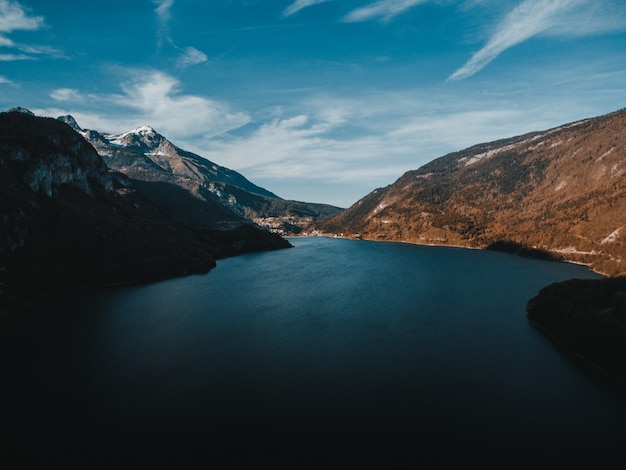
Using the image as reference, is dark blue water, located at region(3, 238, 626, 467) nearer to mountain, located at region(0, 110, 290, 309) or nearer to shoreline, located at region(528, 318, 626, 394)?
shoreline, located at region(528, 318, 626, 394)

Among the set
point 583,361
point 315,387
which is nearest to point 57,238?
point 315,387

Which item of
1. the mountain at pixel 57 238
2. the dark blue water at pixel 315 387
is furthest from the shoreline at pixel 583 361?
the mountain at pixel 57 238

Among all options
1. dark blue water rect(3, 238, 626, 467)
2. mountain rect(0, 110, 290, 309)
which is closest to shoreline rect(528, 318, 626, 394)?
dark blue water rect(3, 238, 626, 467)

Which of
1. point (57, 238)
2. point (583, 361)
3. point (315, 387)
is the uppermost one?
point (57, 238)

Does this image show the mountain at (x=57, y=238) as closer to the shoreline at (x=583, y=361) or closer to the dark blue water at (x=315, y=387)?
the dark blue water at (x=315, y=387)

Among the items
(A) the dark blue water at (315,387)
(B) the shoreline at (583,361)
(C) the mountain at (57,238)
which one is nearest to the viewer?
(A) the dark blue water at (315,387)

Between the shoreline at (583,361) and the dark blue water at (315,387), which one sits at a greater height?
the dark blue water at (315,387)

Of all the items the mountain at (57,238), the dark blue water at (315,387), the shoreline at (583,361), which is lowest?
the shoreline at (583,361)

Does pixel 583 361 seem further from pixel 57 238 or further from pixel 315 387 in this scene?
pixel 57 238

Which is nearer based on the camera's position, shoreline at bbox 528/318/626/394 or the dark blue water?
the dark blue water
